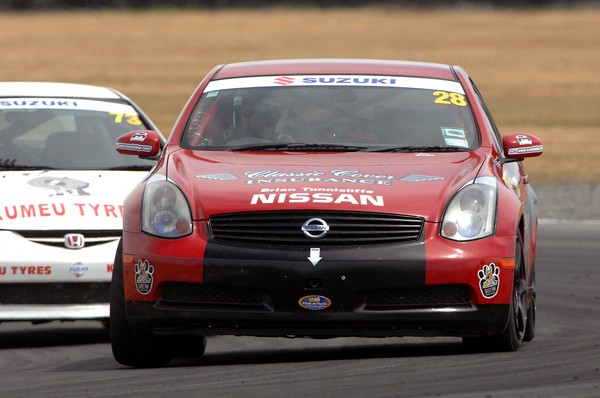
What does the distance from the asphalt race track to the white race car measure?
0.30 m

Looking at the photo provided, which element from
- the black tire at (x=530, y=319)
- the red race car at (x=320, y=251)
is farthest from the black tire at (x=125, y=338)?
the black tire at (x=530, y=319)

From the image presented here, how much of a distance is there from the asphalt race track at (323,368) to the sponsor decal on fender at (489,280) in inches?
11.7

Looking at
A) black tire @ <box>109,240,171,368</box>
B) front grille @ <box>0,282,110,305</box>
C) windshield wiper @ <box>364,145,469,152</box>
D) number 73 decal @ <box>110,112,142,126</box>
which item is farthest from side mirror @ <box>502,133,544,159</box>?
number 73 decal @ <box>110,112,142,126</box>

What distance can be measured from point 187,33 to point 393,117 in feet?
168

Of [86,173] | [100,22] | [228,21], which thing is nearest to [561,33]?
[228,21]

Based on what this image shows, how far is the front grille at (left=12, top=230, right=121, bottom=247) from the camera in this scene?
868 centimetres

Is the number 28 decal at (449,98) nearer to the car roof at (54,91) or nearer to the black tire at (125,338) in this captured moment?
the black tire at (125,338)

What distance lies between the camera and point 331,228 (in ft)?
22.1

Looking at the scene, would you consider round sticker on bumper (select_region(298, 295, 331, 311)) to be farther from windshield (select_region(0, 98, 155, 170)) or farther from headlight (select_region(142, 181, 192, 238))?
windshield (select_region(0, 98, 155, 170))

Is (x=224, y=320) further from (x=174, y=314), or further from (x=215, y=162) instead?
(x=215, y=162)

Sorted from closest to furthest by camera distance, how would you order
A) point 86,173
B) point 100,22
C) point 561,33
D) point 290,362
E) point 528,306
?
1. point 290,362
2. point 528,306
3. point 86,173
4. point 561,33
5. point 100,22

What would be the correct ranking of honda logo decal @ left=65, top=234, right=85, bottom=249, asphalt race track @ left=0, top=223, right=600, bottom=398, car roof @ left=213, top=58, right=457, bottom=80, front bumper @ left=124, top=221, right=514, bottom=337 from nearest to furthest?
asphalt race track @ left=0, top=223, right=600, bottom=398, front bumper @ left=124, top=221, right=514, bottom=337, car roof @ left=213, top=58, right=457, bottom=80, honda logo decal @ left=65, top=234, right=85, bottom=249

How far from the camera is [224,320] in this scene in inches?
268

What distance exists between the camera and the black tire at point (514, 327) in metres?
7.10
